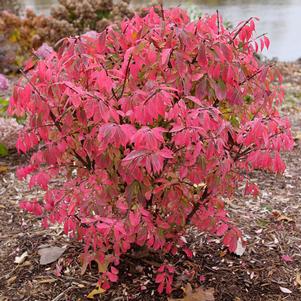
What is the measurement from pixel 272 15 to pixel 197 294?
12.5m

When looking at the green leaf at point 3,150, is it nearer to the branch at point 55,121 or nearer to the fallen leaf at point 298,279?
the branch at point 55,121

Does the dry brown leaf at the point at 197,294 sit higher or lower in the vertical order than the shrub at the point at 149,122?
lower

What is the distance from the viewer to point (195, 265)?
2707 millimetres

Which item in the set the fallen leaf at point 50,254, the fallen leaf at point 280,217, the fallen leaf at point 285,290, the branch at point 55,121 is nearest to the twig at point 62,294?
the fallen leaf at point 50,254

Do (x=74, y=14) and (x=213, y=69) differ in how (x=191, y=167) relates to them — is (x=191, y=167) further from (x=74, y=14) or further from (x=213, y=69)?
(x=74, y=14)

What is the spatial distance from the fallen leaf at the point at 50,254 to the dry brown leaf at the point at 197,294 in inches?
28.9

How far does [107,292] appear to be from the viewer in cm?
253

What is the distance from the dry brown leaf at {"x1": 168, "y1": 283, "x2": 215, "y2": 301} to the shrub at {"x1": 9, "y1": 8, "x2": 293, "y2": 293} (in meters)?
0.37

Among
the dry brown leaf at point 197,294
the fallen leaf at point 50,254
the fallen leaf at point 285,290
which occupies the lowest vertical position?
the fallen leaf at point 285,290

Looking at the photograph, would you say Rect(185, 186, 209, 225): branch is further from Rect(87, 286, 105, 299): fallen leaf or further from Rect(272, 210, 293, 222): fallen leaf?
Rect(272, 210, 293, 222): fallen leaf

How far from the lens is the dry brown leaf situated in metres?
2.47

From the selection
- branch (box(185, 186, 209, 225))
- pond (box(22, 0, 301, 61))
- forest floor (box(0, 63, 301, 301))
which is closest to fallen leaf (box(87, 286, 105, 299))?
forest floor (box(0, 63, 301, 301))

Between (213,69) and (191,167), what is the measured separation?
16.3 inches

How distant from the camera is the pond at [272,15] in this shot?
10131 mm
